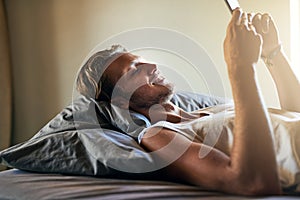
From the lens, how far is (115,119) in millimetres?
1533

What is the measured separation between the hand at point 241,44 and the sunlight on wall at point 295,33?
1.13 meters

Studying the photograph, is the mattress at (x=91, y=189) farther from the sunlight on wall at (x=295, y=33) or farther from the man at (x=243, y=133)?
the sunlight on wall at (x=295, y=33)

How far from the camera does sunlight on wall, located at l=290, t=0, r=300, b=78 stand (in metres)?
2.18

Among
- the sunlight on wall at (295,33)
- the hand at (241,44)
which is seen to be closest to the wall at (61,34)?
the sunlight on wall at (295,33)

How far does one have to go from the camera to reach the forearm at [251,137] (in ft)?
3.43

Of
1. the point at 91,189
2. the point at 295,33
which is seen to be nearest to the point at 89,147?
the point at 91,189

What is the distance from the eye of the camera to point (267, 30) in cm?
150

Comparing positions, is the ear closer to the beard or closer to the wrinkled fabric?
the beard

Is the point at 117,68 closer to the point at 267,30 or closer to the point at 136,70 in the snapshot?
the point at 136,70

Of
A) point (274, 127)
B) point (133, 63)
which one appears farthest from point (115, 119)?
point (274, 127)

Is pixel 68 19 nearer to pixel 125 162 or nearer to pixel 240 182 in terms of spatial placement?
pixel 125 162

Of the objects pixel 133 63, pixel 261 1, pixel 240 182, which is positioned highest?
pixel 261 1

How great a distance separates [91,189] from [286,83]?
Answer: 781 mm

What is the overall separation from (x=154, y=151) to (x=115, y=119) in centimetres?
31
